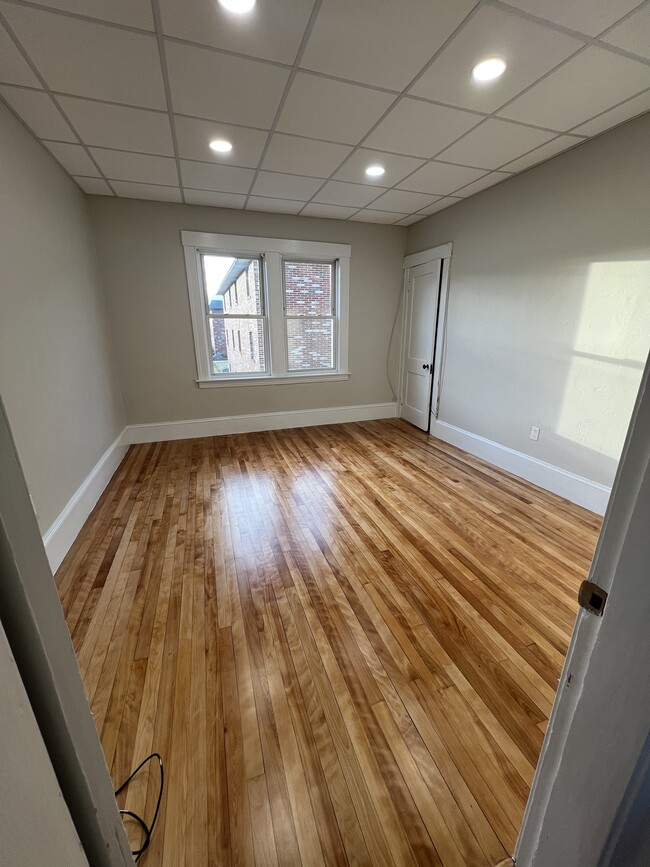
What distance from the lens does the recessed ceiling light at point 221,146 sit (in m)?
2.35

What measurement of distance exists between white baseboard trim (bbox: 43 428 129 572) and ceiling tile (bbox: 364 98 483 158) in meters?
3.05

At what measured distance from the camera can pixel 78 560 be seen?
2135mm

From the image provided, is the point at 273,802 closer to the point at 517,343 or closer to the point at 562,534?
the point at 562,534

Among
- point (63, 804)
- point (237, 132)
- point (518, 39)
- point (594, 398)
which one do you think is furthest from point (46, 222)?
point (594, 398)

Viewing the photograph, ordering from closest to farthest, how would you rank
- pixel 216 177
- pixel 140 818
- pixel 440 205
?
1. pixel 140 818
2. pixel 216 177
3. pixel 440 205

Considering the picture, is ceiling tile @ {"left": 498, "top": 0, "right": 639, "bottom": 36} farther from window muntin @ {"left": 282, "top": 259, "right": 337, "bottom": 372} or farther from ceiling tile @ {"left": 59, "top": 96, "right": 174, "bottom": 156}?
window muntin @ {"left": 282, "top": 259, "right": 337, "bottom": 372}

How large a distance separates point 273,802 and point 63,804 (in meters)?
0.80

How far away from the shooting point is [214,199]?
3.51m

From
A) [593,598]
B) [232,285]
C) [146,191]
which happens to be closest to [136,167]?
[146,191]

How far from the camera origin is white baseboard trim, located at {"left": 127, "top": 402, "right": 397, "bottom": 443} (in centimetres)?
416

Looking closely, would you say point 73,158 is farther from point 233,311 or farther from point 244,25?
Answer: point 244,25

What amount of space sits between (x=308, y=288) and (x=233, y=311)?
1.02 m

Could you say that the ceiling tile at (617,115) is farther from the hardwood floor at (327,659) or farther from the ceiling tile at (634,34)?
the hardwood floor at (327,659)

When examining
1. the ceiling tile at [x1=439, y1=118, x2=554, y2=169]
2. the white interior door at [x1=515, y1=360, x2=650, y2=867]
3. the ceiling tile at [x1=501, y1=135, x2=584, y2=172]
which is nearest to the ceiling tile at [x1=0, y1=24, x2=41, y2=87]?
the ceiling tile at [x1=439, y1=118, x2=554, y2=169]
